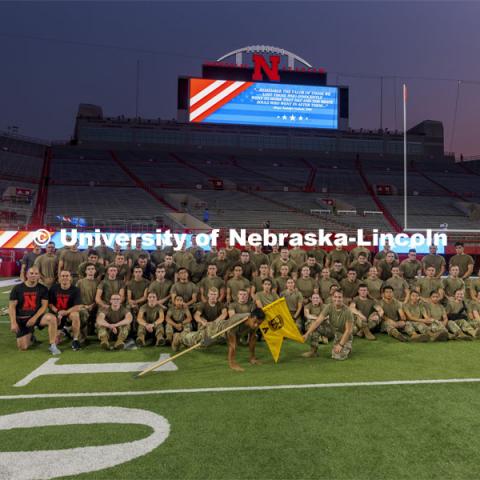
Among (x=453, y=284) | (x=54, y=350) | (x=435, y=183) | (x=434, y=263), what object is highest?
(x=435, y=183)

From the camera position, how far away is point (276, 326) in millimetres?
6152

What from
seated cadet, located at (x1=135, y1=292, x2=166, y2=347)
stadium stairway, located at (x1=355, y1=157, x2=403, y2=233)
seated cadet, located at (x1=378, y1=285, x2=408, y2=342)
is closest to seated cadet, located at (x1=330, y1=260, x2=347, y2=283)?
seated cadet, located at (x1=378, y1=285, x2=408, y2=342)

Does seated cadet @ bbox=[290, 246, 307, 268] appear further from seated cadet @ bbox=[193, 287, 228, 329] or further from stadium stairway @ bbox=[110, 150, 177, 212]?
stadium stairway @ bbox=[110, 150, 177, 212]

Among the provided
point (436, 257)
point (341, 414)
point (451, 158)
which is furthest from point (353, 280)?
point (451, 158)

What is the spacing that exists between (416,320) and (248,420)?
5.08 meters

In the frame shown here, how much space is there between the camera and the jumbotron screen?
107 ft

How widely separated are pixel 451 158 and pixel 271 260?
138 ft

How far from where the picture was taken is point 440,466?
10.9ft

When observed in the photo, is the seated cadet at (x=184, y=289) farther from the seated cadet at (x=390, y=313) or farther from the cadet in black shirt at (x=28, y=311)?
the seated cadet at (x=390, y=313)

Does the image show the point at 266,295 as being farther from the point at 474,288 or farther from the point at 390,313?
the point at 474,288

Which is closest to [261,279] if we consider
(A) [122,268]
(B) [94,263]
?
(A) [122,268]

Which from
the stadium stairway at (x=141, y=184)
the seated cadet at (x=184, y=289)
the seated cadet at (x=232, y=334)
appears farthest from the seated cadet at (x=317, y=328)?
the stadium stairway at (x=141, y=184)

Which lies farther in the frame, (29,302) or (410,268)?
(410,268)

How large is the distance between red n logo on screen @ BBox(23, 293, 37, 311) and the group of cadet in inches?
0.6
